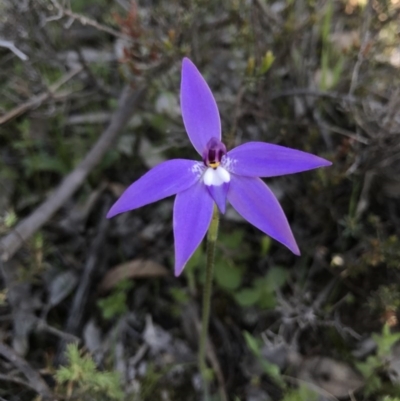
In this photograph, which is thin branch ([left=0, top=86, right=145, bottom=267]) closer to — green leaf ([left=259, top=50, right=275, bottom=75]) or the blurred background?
the blurred background

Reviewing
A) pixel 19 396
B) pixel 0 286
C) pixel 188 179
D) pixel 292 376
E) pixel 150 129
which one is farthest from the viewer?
pixel 150 129

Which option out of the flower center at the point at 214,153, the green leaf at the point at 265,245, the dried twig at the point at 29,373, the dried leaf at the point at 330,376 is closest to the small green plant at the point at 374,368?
the dried leaf at the point at 330,376

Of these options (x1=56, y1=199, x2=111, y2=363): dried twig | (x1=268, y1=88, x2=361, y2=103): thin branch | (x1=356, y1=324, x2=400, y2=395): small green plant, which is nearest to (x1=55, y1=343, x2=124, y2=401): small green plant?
(x1=56, y1=199, x2=111, y2=363): dried twig

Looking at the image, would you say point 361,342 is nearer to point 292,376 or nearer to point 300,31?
point 292,376

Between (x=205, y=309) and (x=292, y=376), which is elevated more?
(x=205, y=309)

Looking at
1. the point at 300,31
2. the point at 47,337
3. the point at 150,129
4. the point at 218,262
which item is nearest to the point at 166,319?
the point at 218,262
